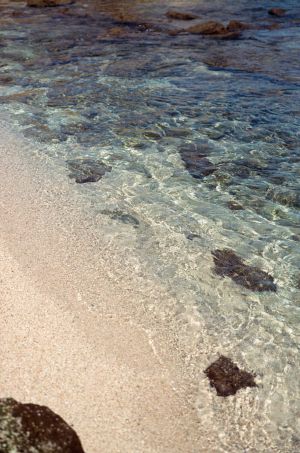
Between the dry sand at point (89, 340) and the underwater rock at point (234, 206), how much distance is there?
2.05 meters

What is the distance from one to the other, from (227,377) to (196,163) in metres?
4.79

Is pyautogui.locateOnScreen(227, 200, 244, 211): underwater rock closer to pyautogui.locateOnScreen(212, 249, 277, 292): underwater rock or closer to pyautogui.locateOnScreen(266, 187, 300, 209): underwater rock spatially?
pyautogui.locateOnScreen(266, 187, 300, 209): underwater rock

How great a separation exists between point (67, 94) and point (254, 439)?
953 cm

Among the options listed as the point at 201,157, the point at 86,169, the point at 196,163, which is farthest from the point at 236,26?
the point at 86,169

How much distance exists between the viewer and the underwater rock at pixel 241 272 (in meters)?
5.52

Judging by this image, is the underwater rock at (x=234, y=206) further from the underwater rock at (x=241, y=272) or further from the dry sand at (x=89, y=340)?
the dry sand at (x=89, y=340)

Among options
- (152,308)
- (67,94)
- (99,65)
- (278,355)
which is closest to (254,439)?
(278,355)

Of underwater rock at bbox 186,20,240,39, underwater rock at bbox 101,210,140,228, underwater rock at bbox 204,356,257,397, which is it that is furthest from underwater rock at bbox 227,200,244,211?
underwater rock at bbox 186,20,240,39

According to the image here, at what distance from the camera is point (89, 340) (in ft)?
14.6

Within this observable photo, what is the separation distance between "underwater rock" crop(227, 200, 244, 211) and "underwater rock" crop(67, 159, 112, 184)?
206 centimetres

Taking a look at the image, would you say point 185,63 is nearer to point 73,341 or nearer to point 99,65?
point 99,65

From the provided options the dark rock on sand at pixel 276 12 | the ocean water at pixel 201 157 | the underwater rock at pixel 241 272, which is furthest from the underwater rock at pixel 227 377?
the dark rock on sand at pixel 276 12

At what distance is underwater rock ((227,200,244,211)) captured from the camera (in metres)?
7.09

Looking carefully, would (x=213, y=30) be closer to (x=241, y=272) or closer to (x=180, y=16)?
(x=180, y=16)
